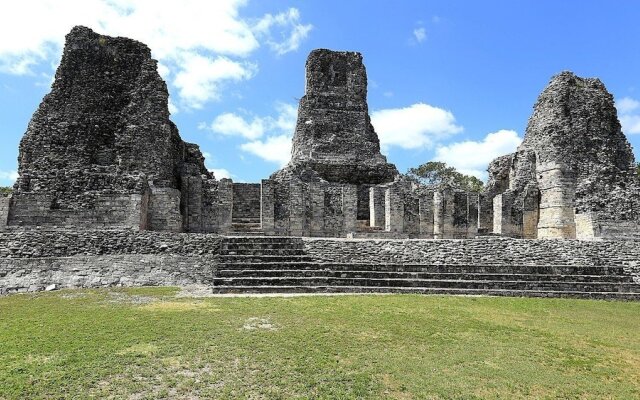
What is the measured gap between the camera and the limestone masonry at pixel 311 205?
40.9ft

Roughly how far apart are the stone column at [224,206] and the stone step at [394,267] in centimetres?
683

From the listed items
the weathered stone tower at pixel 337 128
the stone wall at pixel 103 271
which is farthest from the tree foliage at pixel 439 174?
the stone wall at pixel 103 271

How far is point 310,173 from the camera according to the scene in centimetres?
2266

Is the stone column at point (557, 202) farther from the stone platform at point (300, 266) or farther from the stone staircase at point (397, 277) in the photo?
the stone staircase at point (397, 277)

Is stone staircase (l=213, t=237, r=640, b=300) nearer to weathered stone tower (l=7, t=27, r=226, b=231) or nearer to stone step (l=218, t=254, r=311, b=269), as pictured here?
stone step (l=218, t=254, r=311, b=269)

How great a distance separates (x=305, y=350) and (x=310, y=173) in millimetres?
16665

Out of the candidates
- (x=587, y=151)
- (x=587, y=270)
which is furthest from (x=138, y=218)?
(x=587, y=151)

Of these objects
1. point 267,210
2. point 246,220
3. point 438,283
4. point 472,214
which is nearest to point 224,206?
point 267,210

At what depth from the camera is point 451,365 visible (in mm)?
5945

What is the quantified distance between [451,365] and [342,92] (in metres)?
21.8

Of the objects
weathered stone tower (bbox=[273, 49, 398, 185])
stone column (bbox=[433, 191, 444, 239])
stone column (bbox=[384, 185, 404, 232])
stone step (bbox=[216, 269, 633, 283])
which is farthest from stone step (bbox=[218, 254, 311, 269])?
stone column (bbox=[433, 191, 444, 239])

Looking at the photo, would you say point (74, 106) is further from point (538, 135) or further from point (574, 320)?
point (538, 135)

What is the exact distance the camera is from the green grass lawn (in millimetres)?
5070

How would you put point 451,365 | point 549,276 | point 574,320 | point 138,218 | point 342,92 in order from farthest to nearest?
1. point 342,92
2. point 138,218
3. point 549,276
4. point 574,320
5. point 451,365
